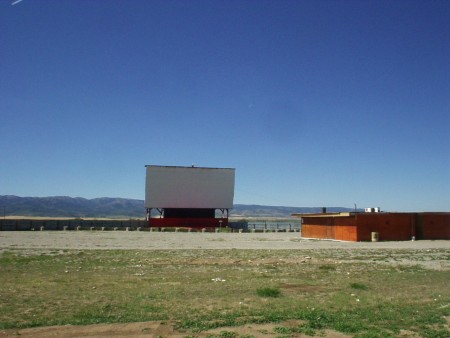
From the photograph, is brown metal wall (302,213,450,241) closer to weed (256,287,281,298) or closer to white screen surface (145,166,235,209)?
white screen surface (145,166,235,209)

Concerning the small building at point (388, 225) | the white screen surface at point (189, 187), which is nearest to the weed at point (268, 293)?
the small building at point (388, 225)

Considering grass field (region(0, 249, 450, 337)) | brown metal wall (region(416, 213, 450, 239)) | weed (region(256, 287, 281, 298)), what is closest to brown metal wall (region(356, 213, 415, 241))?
brown metal wall (region(416, 213, 450, 239))

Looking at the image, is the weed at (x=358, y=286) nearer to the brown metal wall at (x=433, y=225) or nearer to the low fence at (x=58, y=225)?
the brown metal wall at (x=433, y=225)

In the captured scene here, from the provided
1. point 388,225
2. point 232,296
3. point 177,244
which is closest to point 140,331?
point 232,296

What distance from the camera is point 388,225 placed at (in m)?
46.4

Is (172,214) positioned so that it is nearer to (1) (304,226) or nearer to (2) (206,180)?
(2) (206,180)

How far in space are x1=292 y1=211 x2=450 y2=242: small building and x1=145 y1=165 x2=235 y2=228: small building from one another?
31.9m

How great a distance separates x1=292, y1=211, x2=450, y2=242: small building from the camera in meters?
45.4

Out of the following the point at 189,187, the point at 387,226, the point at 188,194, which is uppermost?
the point at 189,187

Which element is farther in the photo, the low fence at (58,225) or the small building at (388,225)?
the low fence at (58,225)

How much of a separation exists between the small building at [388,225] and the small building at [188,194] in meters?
31.9

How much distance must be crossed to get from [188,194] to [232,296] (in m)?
65.9

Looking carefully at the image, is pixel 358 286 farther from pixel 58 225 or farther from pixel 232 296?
pixel 58 225

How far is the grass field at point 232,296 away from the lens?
9.13 metres
